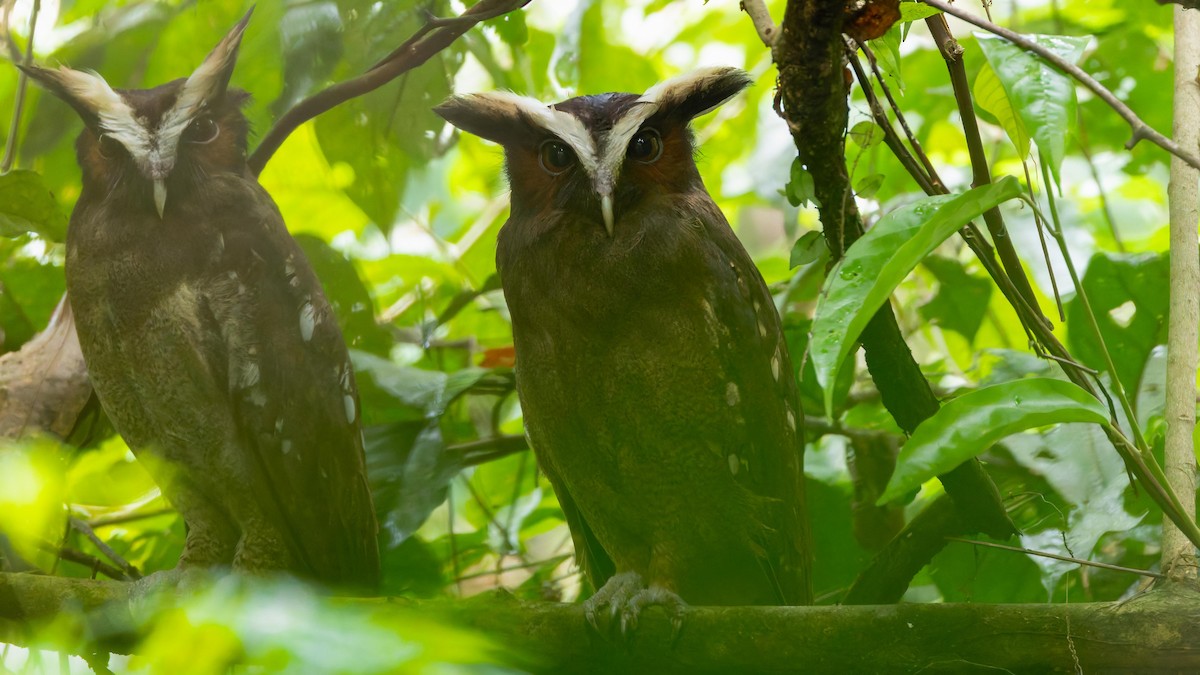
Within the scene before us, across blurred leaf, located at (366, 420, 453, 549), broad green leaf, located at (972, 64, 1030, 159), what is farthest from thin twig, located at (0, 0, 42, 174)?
broad green leaf, located at (972, 64, 1030, 159)

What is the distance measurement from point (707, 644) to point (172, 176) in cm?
107

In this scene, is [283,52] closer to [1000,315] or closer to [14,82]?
[14,82]

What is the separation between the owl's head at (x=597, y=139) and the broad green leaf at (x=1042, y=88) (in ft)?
1.78

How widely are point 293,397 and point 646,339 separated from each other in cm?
60

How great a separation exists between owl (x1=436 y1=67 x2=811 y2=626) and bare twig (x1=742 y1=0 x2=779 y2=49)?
227 mm

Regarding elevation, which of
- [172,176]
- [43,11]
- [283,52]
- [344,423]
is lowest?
[344,423]

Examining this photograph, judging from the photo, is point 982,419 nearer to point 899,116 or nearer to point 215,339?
point 899,116

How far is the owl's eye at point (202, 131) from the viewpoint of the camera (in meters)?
1.58

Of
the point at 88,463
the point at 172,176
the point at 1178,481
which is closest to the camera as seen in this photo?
the point at 1178,481

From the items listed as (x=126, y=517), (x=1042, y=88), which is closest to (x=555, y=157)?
(x=1042, y=88)

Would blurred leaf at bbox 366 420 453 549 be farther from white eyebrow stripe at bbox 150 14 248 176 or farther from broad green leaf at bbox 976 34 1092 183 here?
broad green leaf at bbox 976 34 1092 183

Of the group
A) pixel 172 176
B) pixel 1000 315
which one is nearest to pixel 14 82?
pixel 172 176

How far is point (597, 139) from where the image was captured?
1533 mm

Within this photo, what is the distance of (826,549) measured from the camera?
2.06 meters
